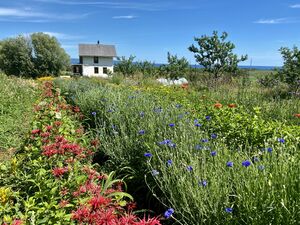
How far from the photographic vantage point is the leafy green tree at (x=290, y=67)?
39.5ft

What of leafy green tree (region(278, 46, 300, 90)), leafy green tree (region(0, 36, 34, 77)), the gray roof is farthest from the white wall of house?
leafy green tree (region(278, 46, 300, 90))

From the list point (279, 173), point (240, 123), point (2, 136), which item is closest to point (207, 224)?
point (279, 173)

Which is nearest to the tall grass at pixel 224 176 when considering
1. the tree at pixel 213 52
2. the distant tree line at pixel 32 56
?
the tree at pixel 213 52

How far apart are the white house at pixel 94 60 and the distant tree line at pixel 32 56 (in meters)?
11.3

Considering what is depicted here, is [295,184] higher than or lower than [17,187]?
higher

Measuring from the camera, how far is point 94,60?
5844 centimetres

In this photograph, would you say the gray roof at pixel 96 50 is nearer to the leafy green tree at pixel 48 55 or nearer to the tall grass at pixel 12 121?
the leafy green tree at pixel 48 55

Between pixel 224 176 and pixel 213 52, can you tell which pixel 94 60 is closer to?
pixel 213 52

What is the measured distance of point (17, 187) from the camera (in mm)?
2889

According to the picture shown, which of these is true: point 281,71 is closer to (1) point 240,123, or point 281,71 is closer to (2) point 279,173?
(1) point 240,123

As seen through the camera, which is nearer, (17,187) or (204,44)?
(17,187)

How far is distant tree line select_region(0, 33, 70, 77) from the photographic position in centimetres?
4409

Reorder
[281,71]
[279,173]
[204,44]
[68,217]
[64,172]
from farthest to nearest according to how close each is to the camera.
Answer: [204,44] → [281,71] → [64,172] → [279,173] → [68,217]

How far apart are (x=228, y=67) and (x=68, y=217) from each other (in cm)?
2359
